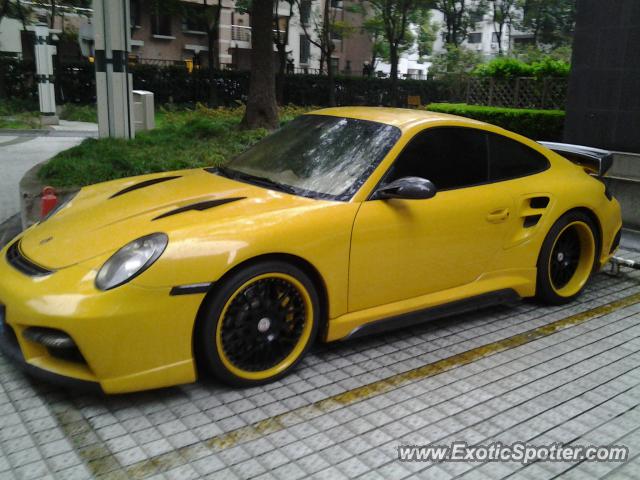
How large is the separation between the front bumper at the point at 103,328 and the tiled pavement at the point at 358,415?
0.77ft

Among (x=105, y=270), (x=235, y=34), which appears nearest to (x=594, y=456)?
(x=105, y=270)

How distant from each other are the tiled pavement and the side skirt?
20 cm

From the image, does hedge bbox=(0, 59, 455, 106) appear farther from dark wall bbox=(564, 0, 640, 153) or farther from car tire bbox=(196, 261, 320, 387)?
car tire bbox=(196, 261, 320, 387)

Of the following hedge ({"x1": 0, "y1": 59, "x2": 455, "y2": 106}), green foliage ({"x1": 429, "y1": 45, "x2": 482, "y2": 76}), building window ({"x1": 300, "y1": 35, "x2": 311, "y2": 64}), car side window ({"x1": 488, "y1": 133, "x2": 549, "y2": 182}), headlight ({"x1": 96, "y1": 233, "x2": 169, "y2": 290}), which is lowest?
headlight ({"x1": 96, "y1": 233, "x2": 169, "y2": 290})

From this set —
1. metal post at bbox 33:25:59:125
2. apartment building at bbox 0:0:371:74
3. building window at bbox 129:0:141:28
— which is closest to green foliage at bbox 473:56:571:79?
metal post at bbox 33:25:59:125

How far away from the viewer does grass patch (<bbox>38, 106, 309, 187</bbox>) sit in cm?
701

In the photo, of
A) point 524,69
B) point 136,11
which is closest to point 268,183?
point 524,69

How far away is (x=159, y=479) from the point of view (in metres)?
2.68

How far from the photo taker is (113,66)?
9.73 metres

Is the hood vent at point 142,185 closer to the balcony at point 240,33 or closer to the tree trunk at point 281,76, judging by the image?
the tree trunk at point 281,76

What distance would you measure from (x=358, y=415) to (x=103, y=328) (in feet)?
4.43

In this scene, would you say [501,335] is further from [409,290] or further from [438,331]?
[409,290]

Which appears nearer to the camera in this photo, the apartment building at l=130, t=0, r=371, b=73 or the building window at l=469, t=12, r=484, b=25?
the apartment building at l=130, t=0, r=371, b=73

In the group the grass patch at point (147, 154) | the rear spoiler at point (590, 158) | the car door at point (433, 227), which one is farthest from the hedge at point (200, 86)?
the car door at point (433, 227)
